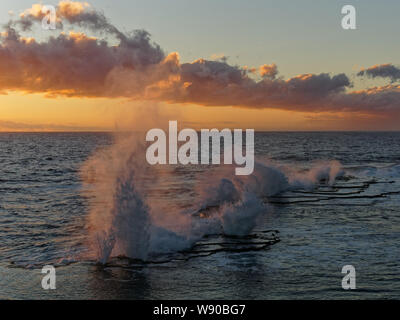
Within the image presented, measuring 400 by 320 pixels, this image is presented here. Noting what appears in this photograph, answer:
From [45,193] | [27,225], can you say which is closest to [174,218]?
[27,225]

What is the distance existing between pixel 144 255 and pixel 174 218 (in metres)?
3.87

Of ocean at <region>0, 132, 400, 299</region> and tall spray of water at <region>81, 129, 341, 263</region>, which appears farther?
tall spray of water at <region>81, 129, 341, 263</region>

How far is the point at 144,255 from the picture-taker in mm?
10383

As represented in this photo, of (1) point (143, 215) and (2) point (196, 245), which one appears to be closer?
(1) point (143, 215)

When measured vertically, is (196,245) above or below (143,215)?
below

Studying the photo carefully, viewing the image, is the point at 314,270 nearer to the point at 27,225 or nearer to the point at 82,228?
the point at 82,228

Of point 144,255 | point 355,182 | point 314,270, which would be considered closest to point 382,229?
point 314,270

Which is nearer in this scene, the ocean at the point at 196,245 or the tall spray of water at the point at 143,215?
the ocean at the point at 196,245

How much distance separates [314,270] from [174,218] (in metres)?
5.80

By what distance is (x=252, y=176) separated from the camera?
23.3 metres

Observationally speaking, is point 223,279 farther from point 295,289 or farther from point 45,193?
point 45,193
